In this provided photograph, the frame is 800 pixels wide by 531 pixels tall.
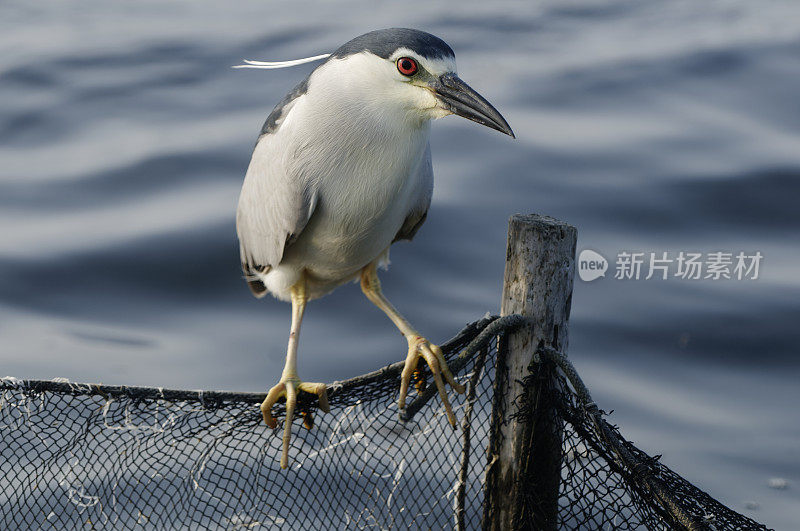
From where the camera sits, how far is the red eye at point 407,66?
2527mm

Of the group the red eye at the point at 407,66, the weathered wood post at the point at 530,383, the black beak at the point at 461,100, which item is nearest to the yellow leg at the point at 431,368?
the weathered wood post at the point at 530,383

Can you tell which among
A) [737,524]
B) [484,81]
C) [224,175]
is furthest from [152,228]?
[737,524]

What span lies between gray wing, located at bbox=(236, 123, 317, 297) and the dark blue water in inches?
102

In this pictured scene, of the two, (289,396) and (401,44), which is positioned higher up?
(401,44)

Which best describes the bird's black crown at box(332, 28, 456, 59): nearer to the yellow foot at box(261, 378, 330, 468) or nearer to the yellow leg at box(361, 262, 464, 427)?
the yellow leg at box(361, 262, 464, 427)

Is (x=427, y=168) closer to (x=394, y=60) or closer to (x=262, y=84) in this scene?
(x=394, y=60)

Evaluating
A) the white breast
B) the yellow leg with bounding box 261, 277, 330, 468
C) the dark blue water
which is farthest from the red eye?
the dark blue water

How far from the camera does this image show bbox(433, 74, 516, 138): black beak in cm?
251

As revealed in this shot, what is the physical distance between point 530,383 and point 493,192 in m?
4.54

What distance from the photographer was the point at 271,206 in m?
2.92

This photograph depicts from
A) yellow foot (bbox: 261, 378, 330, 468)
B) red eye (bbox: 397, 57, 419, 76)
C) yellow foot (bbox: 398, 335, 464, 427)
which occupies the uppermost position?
red eye (bbox: 397, 57, 419, 76)
